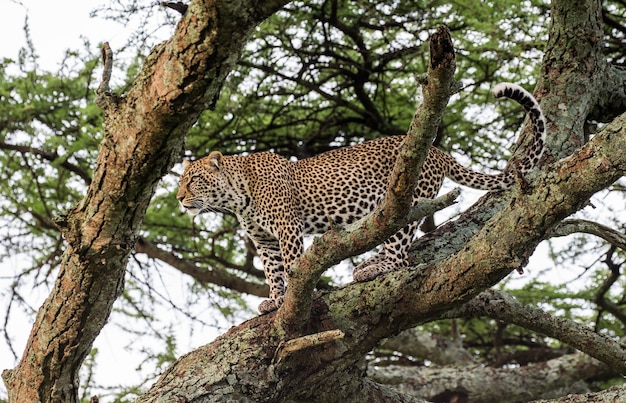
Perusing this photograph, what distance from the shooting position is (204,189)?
701cm

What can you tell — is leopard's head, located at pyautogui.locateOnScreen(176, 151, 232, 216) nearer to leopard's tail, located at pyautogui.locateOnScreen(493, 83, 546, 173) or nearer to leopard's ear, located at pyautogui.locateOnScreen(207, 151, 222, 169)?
leopard's ear, located at pyautogui.locateOnScreen(207, 151, 222, 169)

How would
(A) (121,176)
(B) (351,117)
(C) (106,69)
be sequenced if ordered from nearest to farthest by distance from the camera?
(A) (121,176) < (C) (106,69) < (B) (351,117)

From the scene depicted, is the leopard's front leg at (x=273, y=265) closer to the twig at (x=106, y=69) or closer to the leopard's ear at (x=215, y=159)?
the leopard's ear at (x=215, y=159)

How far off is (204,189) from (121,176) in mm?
2203

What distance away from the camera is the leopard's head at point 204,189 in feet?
23.0

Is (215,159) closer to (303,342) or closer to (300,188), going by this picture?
(300,188)

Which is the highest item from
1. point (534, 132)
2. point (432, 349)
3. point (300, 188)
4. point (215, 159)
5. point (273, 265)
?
point (215, 159)

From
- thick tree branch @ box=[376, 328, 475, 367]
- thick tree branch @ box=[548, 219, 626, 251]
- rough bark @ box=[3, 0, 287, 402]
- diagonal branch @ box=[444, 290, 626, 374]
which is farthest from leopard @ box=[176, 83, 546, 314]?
thick tree branch @ box=[376, 328, 475, 367]

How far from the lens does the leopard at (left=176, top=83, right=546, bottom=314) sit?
6762 millimetres

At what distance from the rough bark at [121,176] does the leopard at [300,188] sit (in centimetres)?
169

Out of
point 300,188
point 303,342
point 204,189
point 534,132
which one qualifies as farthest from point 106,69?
point 534,132

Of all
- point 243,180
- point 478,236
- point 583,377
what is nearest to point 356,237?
point 478,236

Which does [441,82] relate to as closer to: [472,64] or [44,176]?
[472,64]

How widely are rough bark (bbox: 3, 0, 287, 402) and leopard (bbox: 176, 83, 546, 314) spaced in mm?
1687
